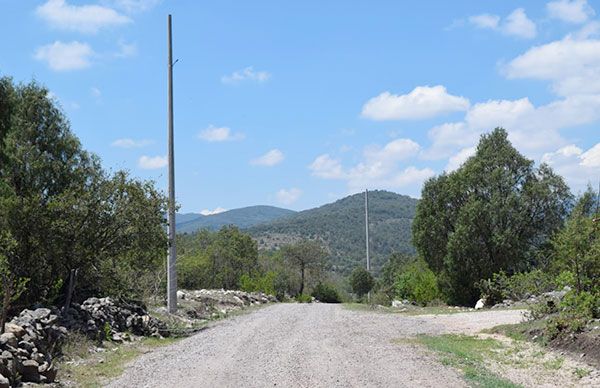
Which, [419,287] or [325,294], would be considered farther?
[325,294]

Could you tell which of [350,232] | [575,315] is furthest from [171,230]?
[350,232]

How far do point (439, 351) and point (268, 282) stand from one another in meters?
43.5

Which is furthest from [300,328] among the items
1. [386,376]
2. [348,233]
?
[348,233]

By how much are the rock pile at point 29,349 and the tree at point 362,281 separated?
50881mm

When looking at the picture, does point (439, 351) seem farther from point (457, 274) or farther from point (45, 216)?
point (457, 274)

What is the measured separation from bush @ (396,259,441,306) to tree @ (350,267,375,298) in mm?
8353

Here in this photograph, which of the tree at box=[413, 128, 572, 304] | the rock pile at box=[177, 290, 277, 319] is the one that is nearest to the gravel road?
the rock pile at box=[177, 290, 277, 319]

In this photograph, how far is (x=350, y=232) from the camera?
16625 cm

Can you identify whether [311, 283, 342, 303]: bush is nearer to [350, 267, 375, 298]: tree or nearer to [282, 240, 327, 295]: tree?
[350, 267, 375, 298]: tree

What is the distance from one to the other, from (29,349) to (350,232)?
155m

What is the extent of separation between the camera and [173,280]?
83.2 ft

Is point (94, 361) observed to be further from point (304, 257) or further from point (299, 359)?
point (304, 257)

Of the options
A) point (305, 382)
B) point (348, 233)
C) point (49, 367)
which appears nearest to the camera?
point (305, 382)

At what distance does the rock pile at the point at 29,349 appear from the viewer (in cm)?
1101
